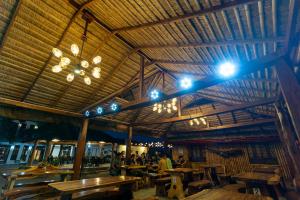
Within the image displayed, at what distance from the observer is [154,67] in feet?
25.9

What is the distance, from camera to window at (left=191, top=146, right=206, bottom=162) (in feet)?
47.0

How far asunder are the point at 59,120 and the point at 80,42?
185 inches

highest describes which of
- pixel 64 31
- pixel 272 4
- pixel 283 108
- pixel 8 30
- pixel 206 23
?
pixel 64 31

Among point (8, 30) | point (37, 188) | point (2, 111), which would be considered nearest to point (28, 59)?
point (8, 30)

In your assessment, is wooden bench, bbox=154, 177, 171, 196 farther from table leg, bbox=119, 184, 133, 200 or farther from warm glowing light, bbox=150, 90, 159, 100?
warm glowing light, bbox=150, 90, 159, 100

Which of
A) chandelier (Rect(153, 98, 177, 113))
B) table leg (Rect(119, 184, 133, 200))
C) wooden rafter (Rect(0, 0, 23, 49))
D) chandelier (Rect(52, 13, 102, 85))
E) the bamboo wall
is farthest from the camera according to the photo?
the bamboo wall

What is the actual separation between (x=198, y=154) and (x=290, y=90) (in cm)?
1357

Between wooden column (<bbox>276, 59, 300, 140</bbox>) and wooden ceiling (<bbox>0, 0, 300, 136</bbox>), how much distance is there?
38 cm

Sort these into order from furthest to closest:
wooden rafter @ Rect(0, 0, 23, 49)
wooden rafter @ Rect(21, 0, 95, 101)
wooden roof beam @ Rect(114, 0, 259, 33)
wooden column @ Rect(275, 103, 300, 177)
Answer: wooden column @ Rect(275, 103, 300, 177)
wooden rafter @ Rect(21, 0, 95, 101)
wooden rafter @ Rect(0, 0, 23, 49)
wooden roof beam @ Rect(114, 0, 259, 33)

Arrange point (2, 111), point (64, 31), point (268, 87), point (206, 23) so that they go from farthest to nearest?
1. point (2, 111)
2. point (268, 87)
3. point (64, 31)
4. point (206, 23)

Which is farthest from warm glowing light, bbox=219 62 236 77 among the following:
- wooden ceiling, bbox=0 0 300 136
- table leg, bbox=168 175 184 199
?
table leg, bbox=168 175 184 199

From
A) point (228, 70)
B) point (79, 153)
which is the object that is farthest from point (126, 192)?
point (228, 70)

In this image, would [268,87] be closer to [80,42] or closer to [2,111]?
[80,42]

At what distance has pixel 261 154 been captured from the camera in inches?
460
